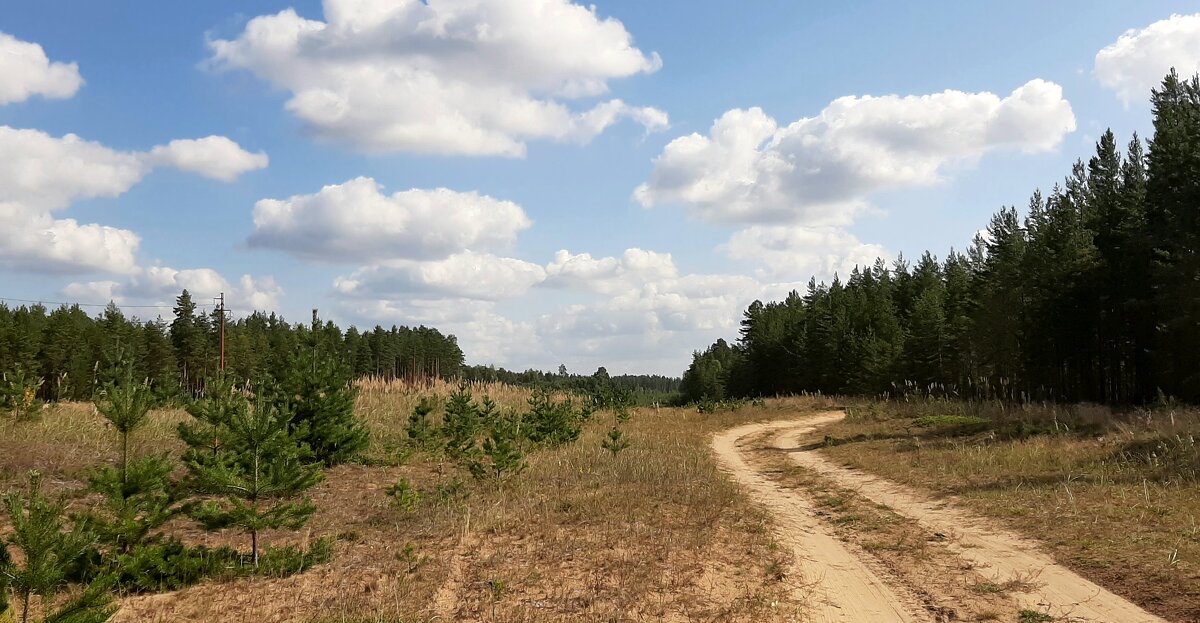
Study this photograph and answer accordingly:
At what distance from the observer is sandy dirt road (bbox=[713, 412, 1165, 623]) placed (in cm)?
696

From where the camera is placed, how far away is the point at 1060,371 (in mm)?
38688

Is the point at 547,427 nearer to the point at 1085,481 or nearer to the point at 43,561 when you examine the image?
the point at 1085,481

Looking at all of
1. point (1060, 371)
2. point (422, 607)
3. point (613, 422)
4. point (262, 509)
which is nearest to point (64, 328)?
point (613, 422)

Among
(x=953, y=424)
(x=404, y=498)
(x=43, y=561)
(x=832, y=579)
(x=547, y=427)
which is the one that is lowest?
(x=832, y=579)

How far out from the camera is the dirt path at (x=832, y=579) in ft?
23.2

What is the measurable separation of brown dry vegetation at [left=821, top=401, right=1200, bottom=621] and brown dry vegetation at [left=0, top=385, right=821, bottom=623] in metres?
3.92

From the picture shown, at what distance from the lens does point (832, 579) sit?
8281 mm

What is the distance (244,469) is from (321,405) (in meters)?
6.65

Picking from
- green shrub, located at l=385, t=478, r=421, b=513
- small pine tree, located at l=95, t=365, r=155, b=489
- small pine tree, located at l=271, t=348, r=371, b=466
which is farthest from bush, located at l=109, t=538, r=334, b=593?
small pine tree, located at l=271, t=348, r=371, b=466

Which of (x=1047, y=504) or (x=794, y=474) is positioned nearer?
(x=1047, y=504)

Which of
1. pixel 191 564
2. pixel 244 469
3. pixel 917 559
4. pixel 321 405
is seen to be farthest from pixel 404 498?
pixel 917 559

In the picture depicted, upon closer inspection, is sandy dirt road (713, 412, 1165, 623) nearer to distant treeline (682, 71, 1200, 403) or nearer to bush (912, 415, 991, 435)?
bush (912, 415, 991, 435)

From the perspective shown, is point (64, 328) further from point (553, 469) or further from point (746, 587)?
point (746, 587)

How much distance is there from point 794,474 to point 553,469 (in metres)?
6.23
